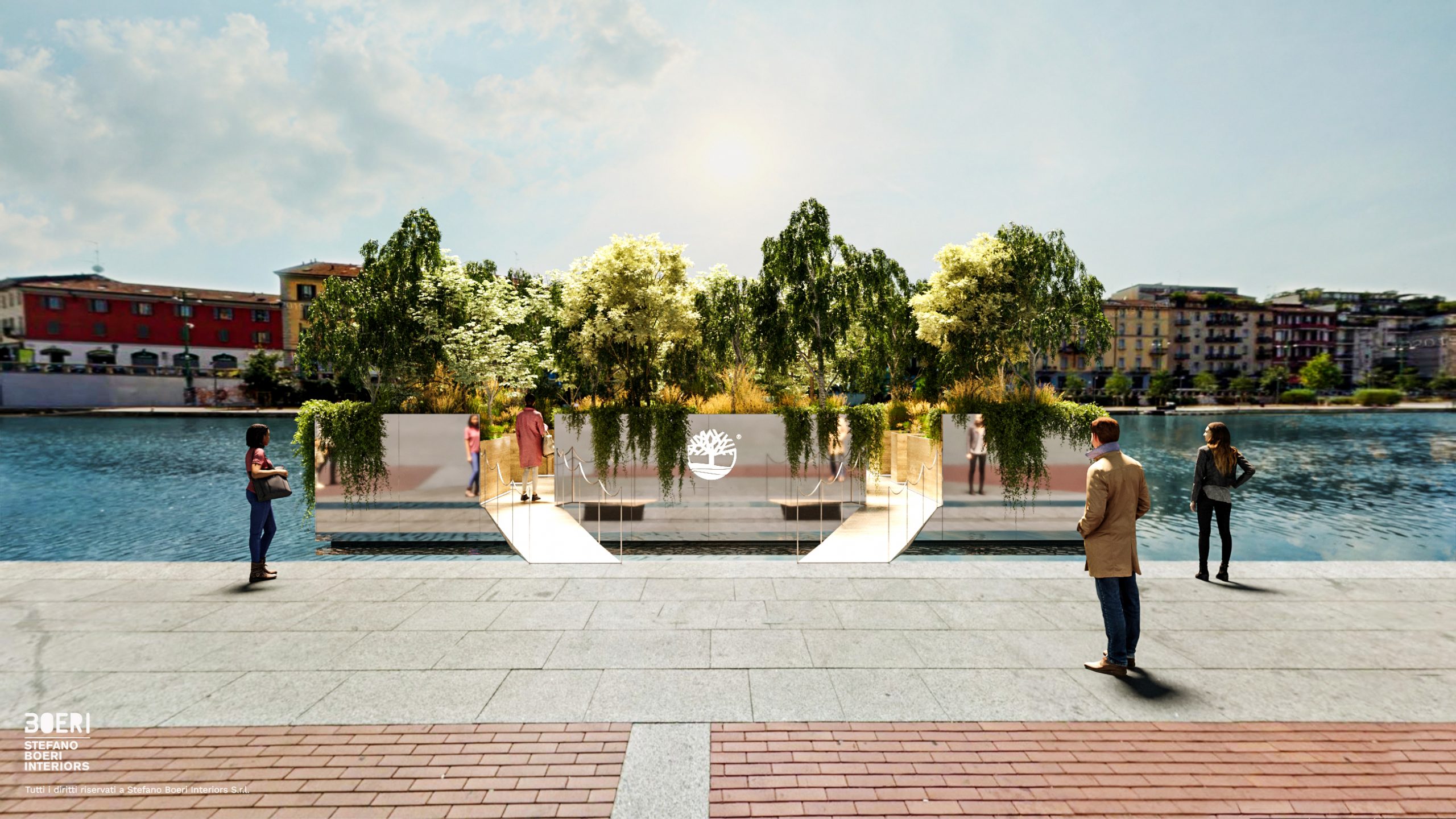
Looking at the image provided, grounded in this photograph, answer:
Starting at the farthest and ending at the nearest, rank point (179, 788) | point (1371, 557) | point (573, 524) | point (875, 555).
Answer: point (1371, 557)
point (573, 524)
point (875, 555)
point (179, 788)

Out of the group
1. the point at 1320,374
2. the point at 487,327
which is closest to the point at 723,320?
the point at 487,327

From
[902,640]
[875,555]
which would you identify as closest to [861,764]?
[902,640]

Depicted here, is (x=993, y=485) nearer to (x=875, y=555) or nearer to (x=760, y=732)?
(x=875, y=555)

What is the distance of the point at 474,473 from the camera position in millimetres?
12625

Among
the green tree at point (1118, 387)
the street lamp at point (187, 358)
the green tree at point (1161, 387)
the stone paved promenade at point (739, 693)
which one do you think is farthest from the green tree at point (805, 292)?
the green tree at point (1161, 387)

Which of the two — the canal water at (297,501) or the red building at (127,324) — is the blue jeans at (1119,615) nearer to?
the canal water at (297,501)

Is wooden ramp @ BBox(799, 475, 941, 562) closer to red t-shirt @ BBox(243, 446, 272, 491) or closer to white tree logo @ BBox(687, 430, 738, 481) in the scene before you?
white tree logo @ BBox(687, 430, 738, 481)

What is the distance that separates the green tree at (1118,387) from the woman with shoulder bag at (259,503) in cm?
10555

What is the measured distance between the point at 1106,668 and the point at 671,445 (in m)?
8.74

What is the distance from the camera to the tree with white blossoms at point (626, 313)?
14.5m

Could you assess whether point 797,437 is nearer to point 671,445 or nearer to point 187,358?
point 671,445

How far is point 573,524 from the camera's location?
11969 mm

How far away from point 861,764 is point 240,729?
4.05 metres

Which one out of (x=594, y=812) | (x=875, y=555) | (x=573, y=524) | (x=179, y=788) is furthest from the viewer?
(x=573, y=524)
